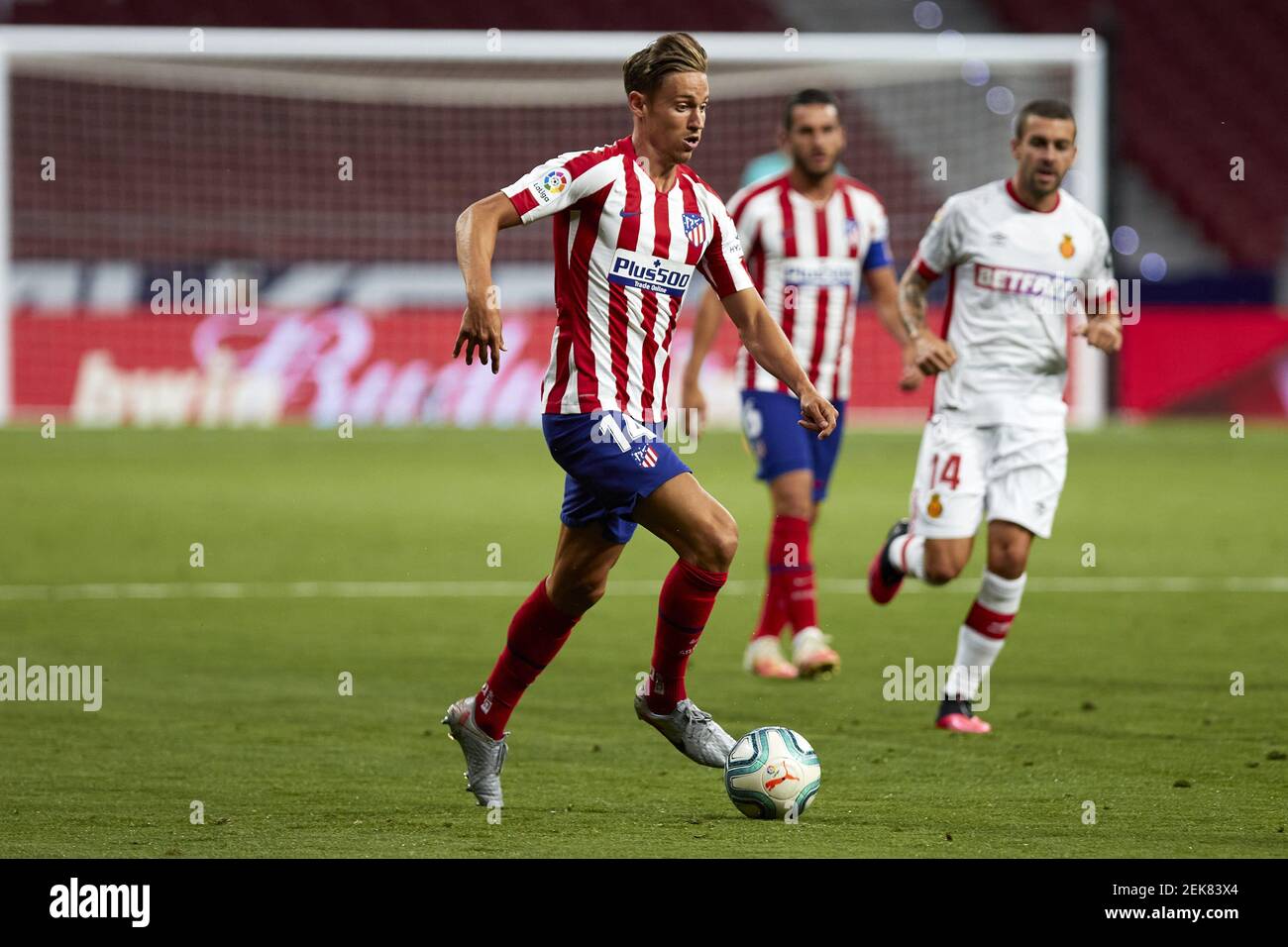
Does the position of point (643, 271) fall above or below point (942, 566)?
above

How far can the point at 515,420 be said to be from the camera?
2247cm

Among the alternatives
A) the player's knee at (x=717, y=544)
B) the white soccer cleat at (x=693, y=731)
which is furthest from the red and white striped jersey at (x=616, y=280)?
the white soccer cleat at (x=693, y=731)

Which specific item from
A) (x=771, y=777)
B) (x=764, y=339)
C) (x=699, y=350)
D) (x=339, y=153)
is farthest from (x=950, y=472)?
(x=339, y=153)

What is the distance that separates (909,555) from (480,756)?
2435 millimetres

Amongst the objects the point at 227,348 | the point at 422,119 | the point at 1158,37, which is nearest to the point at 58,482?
the point at 227,348

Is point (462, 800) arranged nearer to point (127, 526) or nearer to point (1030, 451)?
point (1030, 451)

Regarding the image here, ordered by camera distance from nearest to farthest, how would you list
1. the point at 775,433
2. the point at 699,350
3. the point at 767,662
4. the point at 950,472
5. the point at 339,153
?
the point at 950,472
the point at 767,662
the point at 775,433
the point at 699,350
the point at 339,153

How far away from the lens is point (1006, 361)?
704cm

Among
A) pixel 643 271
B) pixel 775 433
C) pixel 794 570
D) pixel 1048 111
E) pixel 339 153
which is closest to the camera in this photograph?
pixel 643 271

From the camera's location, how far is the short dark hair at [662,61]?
547 centimetres

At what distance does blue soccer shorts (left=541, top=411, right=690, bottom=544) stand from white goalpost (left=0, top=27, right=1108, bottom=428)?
16015mm

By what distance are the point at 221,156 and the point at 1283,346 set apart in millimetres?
12408

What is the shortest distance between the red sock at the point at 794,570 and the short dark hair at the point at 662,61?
301 cm
